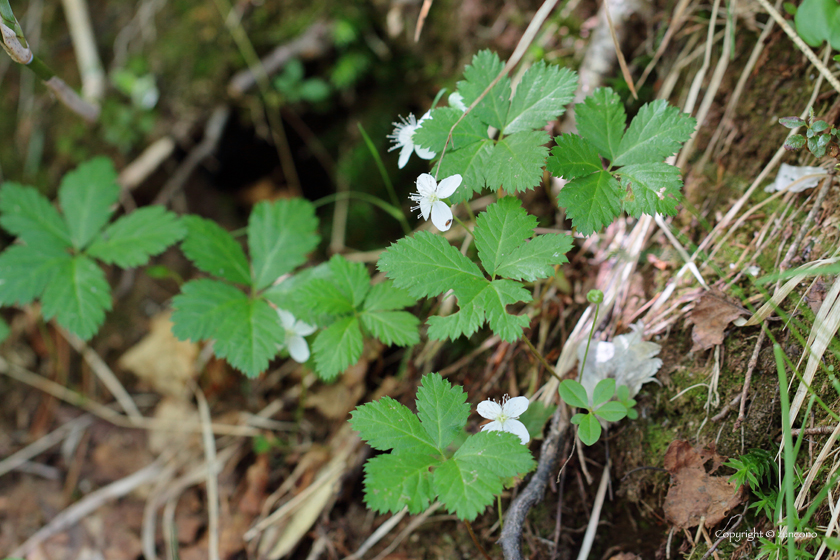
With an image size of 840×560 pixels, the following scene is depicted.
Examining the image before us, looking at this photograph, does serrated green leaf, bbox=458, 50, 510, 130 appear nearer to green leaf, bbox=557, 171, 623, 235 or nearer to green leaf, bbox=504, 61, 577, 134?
green leaf, bbox=504, 61, 577, 134

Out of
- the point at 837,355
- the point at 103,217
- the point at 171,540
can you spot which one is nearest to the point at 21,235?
the point at 103,217

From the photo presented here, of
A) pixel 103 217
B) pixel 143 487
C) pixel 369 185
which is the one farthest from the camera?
pixel 369 185

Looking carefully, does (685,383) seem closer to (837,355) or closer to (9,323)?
(837,355)

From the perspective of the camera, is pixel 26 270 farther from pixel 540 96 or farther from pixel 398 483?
pixel 540 96

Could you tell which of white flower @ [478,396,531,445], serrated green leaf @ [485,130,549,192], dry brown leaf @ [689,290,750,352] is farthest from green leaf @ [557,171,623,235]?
white flower @ [478,396,531,445]

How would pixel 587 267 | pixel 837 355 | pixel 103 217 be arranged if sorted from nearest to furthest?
pixel 837 355 < pixel 587 267 < pixel 103 217

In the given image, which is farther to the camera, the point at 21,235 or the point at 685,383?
the point at 21,235
